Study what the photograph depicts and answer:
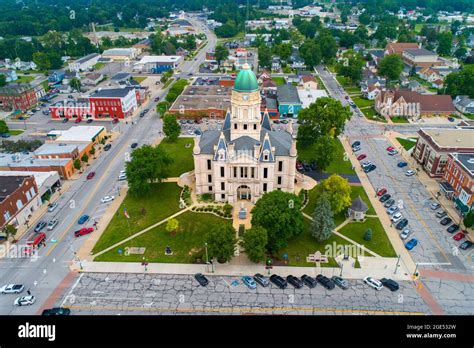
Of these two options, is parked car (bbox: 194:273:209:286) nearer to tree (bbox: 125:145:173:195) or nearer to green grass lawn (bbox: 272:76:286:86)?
tree (bbox: 125:145:173:195)

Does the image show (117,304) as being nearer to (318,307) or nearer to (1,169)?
(318,307)

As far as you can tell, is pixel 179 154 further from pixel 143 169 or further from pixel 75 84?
pixel 75 84

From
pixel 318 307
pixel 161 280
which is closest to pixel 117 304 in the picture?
pixel 161 280

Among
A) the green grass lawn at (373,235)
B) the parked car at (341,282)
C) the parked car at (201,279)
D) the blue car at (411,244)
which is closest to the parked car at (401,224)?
the green grass lawn at (373,235)

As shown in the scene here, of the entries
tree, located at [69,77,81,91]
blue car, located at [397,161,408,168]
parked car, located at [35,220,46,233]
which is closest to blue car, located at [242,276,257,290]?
parked car, located at [35,220,46,233]

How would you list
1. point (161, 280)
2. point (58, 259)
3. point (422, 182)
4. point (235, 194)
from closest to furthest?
point (161, 280) → point (58, 259) → point (235, 194) → point (422, 182)

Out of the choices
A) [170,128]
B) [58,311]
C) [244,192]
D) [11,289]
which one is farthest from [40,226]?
[170,128]
